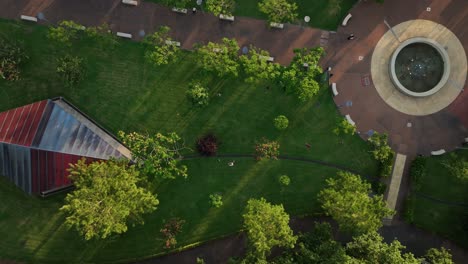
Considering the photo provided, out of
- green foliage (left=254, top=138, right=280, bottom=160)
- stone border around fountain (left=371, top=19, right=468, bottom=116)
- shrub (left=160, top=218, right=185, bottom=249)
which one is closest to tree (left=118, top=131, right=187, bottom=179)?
shrub (left=160, top=218, right=185, bottom=249)

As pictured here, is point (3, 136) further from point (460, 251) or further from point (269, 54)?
point (460, 251)

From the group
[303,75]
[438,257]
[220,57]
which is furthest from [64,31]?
[438,257]

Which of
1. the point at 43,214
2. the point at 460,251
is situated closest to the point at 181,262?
the point at 43,214

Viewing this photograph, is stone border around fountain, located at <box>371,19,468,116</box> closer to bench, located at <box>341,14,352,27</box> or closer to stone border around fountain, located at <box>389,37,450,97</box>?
stone border around fountain, located at <box>389,37,450,97</box>

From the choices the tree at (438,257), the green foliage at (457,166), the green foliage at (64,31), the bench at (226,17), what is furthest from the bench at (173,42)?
the tree at (438,257)

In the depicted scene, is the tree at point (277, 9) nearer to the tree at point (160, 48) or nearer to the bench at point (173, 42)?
the bench at point (173, 42)

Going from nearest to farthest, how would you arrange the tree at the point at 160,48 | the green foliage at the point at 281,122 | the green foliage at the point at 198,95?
the tree at the point at 160,48
the green foliage at the point at 198,95
the green foliage at the point at 281,122
